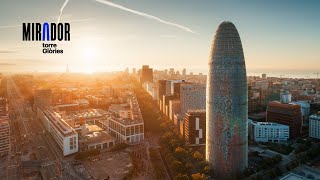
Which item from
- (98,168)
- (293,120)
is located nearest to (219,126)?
(98,168)

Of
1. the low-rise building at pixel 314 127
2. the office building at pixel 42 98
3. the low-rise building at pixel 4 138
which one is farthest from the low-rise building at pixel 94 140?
the low-rise building at pixel 314 127

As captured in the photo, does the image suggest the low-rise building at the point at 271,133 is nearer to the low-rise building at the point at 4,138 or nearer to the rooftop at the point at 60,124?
the rooftop at the point at 60,124

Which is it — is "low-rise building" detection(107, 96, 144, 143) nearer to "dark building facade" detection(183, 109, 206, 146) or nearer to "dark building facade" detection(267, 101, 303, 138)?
"dark building facade" detection(183, 109, 206, 146)

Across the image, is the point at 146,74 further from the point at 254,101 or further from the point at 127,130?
the point at 127,130

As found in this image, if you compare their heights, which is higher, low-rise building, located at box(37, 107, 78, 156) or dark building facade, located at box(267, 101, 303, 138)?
dark building facade, located at box(267, 101, 303, 138)

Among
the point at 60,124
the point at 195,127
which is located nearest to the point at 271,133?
the point at 195,127

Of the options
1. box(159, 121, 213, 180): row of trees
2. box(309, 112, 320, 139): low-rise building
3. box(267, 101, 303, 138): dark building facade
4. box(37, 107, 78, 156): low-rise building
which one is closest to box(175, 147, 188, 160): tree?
box(159, 121, 213, 180): row of trees

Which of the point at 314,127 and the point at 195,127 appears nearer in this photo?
the point at 195,127
